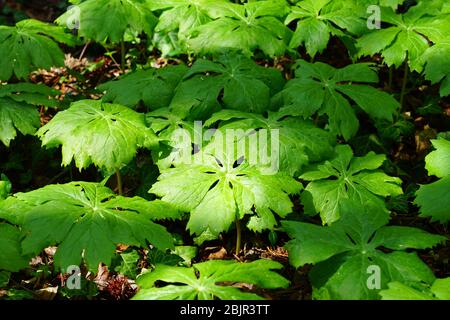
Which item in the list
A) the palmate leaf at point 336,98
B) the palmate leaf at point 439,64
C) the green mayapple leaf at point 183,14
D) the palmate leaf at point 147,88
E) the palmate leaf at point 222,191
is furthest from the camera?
the green mayapple leaf at point 183,14

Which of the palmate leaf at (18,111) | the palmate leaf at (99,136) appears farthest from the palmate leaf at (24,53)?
the palmate leaf at (99,136)

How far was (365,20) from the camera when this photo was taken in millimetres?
3775

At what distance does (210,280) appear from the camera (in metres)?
2.31

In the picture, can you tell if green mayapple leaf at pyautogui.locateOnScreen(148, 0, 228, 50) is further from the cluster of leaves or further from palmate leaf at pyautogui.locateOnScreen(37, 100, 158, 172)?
palmate leaf at pyautogui.locateOnScreen(37, 100, 158, 172)

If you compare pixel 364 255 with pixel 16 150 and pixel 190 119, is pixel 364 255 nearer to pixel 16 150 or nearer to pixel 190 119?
pixel 190 119

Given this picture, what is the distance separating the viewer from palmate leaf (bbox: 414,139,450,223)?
268 centimetres

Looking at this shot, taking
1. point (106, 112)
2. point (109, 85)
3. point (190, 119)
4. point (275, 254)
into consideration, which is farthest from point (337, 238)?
point (109, 85)

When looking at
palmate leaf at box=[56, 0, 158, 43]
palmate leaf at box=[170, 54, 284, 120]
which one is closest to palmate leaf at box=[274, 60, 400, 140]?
palmate leaf at box=[170, 54, 284, 120]

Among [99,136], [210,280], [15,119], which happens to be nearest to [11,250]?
[99,136]

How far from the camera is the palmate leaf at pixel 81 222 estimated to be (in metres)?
2.40

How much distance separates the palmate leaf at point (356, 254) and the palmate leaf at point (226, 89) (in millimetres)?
986

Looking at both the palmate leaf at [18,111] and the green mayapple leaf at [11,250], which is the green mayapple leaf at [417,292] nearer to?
the green mayapple leaf at [11,250]

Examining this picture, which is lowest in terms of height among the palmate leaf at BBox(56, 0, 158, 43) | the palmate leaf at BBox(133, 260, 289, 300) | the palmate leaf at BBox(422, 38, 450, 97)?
the palmate leaf at BBox(133, 260, 289, 300)

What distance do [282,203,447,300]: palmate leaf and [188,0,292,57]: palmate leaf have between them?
4.74 ft
